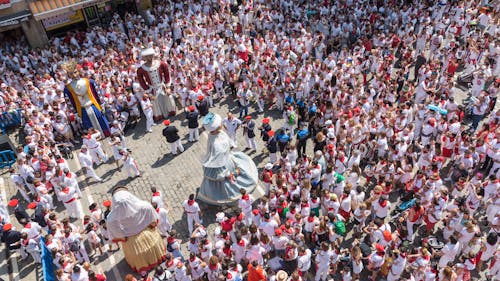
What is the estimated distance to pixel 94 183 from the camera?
1494 cm

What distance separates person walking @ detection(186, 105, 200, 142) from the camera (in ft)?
51.4

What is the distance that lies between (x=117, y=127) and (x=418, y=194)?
10716 mm

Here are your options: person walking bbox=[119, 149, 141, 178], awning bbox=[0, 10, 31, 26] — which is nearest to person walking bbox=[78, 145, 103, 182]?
person walking bbox=[119, 149, 141, 178]

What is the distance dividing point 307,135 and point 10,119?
13.5 meters

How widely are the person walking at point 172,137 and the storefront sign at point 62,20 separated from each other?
564 inches

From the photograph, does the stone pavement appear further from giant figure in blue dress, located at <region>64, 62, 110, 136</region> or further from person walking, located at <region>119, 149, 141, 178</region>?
giant figure in blue dress, located at <region>64, 62, 110, 136</region>

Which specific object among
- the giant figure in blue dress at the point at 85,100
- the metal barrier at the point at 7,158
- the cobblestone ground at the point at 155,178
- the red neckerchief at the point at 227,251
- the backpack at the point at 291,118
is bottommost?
the cobblestone ground at the point at 155,178

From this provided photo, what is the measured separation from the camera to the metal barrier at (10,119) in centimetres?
1806

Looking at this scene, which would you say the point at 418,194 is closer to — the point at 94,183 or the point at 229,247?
the point at 229,247

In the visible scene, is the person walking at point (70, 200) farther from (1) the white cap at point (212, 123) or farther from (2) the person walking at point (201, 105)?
(2) the person walking at point (201, 105)

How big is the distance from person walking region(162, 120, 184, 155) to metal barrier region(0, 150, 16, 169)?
6657mm

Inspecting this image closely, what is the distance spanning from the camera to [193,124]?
52.3 ft

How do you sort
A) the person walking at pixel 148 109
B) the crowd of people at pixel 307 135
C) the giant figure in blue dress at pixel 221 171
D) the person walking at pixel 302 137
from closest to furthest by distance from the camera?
the crowd of people at pixel 307 135
the giant figure in blue dress at pixel 221 171
the person walking at pixel 302 137
the person walking at pixel 148 109

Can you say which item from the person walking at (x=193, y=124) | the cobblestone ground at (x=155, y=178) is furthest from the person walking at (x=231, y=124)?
the person walking at (x=193, y=124)
